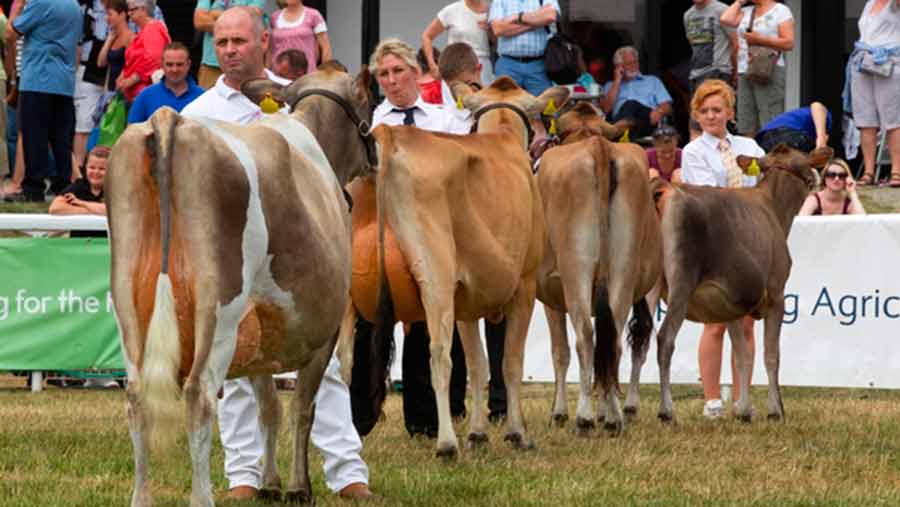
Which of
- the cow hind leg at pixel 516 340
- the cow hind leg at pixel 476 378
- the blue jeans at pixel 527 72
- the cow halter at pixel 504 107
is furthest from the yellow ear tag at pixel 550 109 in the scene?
the blue jeans at pixel 527 72

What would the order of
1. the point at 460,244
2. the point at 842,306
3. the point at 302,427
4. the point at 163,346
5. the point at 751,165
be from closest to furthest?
the point at 163,346 → the point at 302,427 → the point at 460,244 → the point at 751,165 → the point at 842,306

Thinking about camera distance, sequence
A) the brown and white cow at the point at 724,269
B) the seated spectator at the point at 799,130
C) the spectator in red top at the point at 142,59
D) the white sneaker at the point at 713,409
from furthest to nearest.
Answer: the spectator in red top at the point at 142,59 → the seated spectator at the point at 799,130 → the white sneaker at the point at 713,409 → the brown and white cow at the point at 724,269

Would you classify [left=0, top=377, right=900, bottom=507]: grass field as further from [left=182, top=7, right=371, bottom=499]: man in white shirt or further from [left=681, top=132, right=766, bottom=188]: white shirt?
[left=681, top=132, right=766, bottom=188]: white shirt

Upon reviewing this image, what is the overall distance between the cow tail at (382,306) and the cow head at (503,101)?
162cm

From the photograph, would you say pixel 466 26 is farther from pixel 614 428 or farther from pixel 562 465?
pixel 562 465

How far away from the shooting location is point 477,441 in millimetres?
9555

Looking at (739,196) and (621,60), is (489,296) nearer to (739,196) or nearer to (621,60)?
(739,196)

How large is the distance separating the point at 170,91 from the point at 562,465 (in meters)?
4.92

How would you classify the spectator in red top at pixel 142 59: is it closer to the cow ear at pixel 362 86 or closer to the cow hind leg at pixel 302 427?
the cow ear at pixel 362 86

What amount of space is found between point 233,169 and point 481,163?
3.51 m

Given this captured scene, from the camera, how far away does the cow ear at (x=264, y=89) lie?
7.88 m

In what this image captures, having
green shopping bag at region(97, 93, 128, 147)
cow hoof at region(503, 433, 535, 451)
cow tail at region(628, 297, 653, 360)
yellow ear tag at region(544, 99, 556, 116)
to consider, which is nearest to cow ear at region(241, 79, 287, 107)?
cow hoof at region(503, 433, 535, 451)

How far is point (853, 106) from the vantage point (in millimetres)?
17047

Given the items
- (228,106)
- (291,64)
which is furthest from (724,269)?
(228,106)
